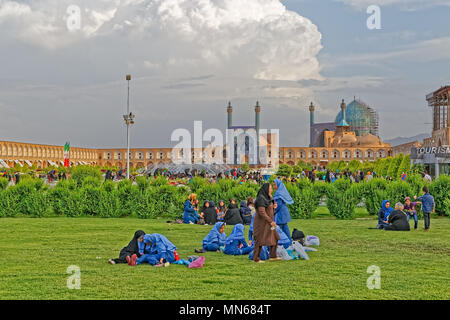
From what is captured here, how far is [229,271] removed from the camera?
6.14 meters

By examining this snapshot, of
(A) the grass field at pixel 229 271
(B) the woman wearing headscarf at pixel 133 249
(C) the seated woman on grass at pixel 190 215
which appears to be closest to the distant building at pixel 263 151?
(C) the seated woman on grass at pixel 190 215

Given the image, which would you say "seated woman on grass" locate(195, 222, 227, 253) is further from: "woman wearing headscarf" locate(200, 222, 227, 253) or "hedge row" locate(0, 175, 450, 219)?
"hedge row" locate(0, 175, 450, 219)

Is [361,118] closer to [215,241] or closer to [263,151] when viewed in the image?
[263,151]

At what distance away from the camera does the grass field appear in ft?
16.6

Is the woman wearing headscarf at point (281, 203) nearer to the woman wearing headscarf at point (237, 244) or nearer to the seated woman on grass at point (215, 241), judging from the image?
the woman wearing headscarf at point (237, 244)

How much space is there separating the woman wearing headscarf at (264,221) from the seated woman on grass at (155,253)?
1085 millimetres

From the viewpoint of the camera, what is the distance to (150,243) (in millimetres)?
6645

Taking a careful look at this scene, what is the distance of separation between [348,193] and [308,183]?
1069 mm

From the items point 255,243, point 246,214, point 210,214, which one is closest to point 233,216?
point 246,214

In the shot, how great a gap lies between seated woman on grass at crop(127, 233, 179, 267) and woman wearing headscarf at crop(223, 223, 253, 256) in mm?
A: 952

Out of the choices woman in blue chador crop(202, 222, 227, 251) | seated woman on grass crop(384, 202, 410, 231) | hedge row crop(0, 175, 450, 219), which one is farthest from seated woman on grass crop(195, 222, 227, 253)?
hedge row crop(0, 175, 450, 219)
